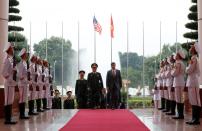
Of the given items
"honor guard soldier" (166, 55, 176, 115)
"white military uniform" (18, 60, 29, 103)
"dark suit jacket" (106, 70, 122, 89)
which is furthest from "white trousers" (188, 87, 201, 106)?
"dark suit jacket" (106, 70, 122, 89)

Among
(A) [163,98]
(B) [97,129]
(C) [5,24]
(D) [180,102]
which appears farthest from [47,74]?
(B) [97,129]

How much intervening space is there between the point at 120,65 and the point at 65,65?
3352 millimetres

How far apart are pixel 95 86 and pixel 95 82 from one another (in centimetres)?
14

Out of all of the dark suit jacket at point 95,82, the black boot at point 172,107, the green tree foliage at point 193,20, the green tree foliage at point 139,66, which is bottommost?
the black boot at point 172,107

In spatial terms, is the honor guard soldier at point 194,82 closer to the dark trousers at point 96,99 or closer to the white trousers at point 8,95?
the white trousers at point 8,95

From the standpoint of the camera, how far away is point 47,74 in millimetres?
13273

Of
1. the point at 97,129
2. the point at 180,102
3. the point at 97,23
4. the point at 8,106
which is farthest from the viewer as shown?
the point at 97,23

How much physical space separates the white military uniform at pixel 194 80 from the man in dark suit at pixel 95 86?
5.17m

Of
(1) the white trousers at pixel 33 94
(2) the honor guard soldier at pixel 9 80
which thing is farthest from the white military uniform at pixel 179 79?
(1) the white trousers at pixel 33 94

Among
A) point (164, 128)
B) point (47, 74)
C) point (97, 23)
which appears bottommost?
point (164, 128)

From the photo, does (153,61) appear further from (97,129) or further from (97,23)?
(97,129)

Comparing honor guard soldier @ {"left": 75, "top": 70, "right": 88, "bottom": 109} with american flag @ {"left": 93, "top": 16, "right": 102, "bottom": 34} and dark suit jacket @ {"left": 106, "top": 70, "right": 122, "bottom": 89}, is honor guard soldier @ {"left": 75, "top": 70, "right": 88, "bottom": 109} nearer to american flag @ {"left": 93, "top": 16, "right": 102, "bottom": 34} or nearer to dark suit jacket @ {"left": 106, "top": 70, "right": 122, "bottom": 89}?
dark suit jacket @ {"left": 106, "top": 70, "right": 122, "bottom": 89}

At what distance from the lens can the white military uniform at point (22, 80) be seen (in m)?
9.95

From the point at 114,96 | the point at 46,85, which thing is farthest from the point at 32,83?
the point at 114,96
